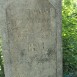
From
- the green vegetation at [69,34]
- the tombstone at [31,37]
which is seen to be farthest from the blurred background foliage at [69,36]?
the tombstone at [31,37]

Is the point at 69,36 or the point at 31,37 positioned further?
the point at 69,36

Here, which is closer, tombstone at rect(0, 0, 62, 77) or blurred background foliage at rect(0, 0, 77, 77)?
tombstone at rect(0, 0, 62, 77)

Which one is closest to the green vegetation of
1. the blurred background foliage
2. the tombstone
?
the blurred background foliage

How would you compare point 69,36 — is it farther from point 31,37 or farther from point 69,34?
point 31,37

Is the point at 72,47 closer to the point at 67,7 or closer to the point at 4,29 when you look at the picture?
the point at 67,7

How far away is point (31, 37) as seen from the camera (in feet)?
11.6

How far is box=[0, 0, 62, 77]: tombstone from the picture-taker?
334 cm

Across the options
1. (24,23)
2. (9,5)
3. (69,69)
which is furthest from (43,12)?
(69,69)

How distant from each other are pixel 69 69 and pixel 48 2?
201 centimetres

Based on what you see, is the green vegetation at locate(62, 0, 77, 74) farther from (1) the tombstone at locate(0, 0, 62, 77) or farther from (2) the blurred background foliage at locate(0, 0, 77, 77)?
(1) the tombstone at locate(0, 0, 62, 77)

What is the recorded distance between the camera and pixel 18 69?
3691 millimetres

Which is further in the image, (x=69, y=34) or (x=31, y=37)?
(x=69, y=34)

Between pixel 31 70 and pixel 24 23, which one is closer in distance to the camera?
pixel 24 23

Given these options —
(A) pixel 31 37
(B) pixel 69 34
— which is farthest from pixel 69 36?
(A) pixel 31 37
